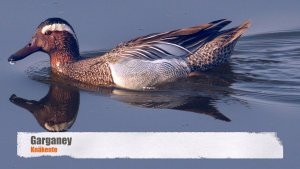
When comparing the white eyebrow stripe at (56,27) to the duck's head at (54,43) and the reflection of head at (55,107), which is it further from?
the reflection of head at (55,107)

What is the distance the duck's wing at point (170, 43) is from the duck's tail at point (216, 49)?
0.08 meters

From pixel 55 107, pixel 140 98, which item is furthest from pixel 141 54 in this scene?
pixel 55 107

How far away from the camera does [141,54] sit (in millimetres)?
13742

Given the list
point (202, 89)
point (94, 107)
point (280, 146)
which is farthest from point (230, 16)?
point (280, 146)

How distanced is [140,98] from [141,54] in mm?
863

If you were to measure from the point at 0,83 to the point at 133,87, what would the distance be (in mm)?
1909

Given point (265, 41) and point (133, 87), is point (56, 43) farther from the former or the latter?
Answer: point (265, 41)

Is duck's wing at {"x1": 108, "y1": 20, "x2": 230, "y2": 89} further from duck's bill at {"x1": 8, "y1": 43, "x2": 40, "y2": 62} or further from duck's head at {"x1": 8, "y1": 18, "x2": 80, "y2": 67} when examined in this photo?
duck's bill at {"x1": 8, "y1": 43, "x2": 40, "y2": 62}

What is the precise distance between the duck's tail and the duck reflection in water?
0.19 m

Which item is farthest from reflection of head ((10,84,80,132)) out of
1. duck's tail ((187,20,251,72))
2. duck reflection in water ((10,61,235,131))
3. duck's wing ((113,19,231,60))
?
duck's tail ((187,20,251,72))

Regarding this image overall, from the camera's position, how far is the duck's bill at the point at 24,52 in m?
14.0

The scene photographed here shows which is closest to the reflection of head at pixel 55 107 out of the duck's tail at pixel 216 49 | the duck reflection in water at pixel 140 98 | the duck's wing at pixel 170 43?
the duck reflection in water at pixel 140 98

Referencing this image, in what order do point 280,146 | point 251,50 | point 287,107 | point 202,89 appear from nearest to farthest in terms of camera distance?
point 280,146 < point 287,107 < point 202,89 < point 251,50

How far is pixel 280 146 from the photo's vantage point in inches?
445
